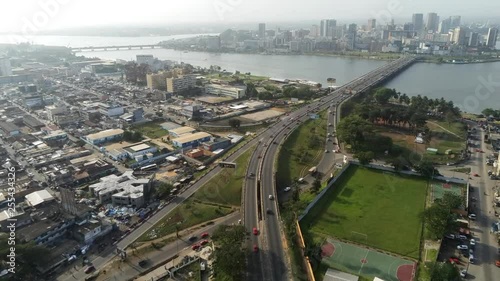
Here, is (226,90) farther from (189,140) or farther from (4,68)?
(4,68)

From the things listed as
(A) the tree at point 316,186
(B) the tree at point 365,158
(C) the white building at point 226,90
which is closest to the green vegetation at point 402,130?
(B) the tree at point 365,158

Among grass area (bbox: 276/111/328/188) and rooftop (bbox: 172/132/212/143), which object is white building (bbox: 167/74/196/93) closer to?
rooftop (bbox: 172/132/212/143)

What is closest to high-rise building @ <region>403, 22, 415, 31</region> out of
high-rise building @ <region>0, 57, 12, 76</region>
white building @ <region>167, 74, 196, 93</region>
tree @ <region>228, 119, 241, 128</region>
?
white building @ <region>167, 74, 196, 93</region>

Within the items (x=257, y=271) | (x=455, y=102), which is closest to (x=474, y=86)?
(x=455, y=102)

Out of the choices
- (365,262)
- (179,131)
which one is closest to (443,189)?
(365,262)

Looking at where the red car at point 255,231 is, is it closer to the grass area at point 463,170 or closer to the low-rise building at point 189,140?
the low-rise building at point 189,140
